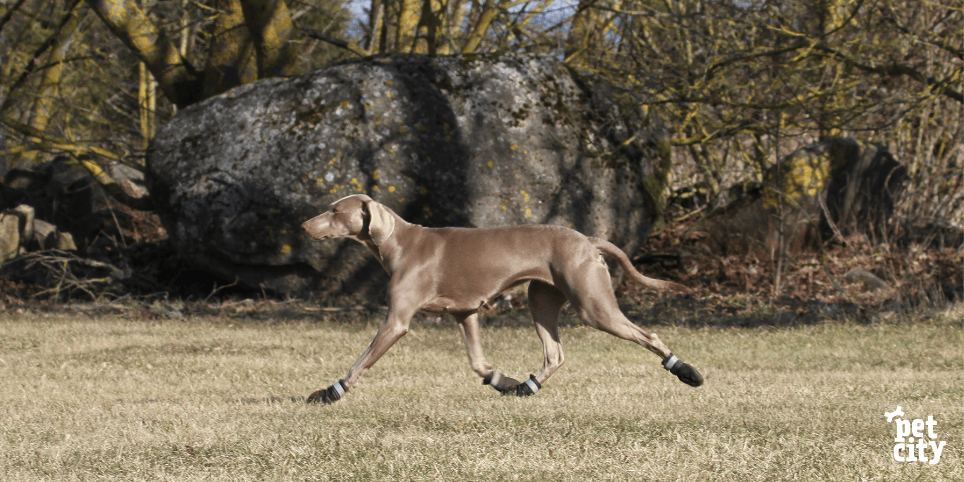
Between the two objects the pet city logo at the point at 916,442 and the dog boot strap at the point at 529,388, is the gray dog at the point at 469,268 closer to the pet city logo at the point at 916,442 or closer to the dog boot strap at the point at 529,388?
the dog boot strap at the point at 529,388

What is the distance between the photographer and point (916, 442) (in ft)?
13.4

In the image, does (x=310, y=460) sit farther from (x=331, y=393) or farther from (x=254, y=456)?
(x=331, y=393)

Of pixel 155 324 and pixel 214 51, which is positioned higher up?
pixel 214 51

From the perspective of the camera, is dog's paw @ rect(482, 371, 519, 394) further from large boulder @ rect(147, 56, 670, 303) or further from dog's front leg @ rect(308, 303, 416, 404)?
large boulder @ rect(147, 56, 670, 303)

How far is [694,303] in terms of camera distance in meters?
10.2

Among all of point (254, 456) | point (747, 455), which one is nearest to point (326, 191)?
point (254, 456)

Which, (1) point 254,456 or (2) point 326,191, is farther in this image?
(2) point 326,191

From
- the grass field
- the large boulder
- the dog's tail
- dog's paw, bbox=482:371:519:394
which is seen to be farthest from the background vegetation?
dog's paw, bbox=482:371:519:394

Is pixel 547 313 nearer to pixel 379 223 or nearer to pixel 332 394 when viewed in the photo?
pixel 379 223

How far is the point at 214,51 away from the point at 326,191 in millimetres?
3569

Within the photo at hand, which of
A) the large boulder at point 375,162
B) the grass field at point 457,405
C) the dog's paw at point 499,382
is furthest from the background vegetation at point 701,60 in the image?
the dog's paw at point 499,382

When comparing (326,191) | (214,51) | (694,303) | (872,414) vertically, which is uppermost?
(214,51)

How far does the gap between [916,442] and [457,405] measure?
241 centimetres

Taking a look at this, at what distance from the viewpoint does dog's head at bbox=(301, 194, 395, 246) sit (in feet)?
16.4
